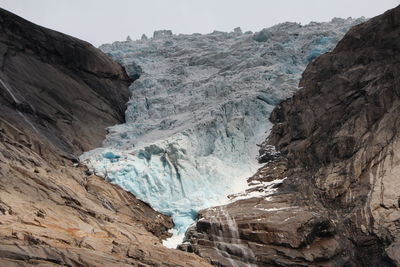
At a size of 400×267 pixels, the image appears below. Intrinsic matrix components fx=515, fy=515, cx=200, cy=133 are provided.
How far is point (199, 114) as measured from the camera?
35.8 metres

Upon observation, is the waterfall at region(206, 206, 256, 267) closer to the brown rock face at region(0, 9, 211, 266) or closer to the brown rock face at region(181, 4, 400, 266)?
the brown rock face at region(181, 4, 400, 266)

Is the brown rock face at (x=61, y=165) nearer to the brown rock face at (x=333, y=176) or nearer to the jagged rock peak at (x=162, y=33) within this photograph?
the brown rock face at (x=333, y=176)

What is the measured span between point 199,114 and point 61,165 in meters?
11.9

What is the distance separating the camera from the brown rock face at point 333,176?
22.3 metres

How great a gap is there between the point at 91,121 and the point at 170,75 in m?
10.8

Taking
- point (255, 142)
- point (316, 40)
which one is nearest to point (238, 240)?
point (255, 142)

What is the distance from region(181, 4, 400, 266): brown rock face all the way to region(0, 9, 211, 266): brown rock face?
11.6 ft

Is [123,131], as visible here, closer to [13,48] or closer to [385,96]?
[13,48]

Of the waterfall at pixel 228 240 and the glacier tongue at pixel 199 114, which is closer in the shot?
the waterfall at pixel 228 240

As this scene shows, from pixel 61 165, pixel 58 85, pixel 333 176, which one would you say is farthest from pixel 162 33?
pixel 333 176

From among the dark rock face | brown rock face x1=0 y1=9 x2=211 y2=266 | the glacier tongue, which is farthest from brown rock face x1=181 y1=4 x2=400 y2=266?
the dark rock face

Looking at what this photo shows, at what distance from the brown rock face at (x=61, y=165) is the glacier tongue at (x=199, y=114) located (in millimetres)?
1501

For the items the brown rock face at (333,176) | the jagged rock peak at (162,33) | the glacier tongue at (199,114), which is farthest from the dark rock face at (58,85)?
the jagged rock peak at (162,33)

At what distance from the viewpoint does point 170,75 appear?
4519 centimetres
